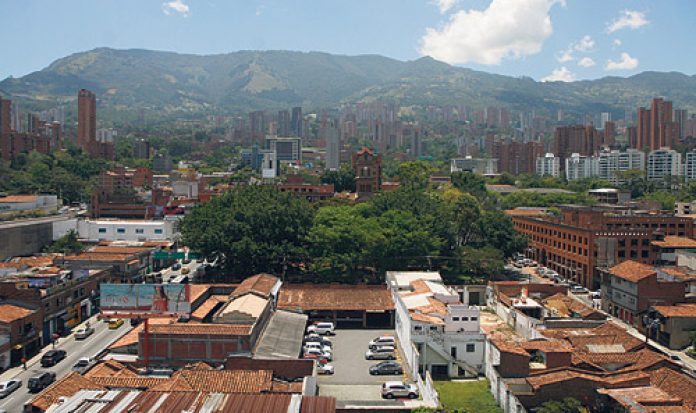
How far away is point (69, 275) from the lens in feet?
85.4

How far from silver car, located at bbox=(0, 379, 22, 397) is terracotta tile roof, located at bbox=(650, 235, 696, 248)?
1155 inches

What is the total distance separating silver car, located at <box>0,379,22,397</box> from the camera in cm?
1742

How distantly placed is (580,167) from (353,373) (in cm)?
7860

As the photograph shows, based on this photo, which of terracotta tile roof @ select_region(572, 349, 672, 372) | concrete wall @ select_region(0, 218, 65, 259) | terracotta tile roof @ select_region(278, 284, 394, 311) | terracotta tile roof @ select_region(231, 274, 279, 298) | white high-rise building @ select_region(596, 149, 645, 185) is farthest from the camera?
white high-rise building @ select_region(596, 149, 645, 185)

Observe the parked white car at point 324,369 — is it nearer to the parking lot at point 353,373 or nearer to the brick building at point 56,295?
the parking lot at point 353,373

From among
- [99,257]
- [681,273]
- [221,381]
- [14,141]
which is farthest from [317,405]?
[14,141]

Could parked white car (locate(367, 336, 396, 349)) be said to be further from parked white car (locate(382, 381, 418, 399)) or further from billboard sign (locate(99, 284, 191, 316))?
billboard sign (locate(99, 284, 191, 316))

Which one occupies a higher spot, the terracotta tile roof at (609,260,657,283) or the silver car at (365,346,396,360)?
the terracotta tile roof at (609,260,657,283)

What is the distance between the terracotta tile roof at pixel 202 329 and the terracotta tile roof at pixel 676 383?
1138 cm

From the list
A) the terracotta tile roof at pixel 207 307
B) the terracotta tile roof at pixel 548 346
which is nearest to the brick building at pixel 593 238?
the terracotta tile roof at pixel 548 346

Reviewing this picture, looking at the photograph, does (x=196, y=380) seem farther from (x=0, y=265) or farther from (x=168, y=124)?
(x=168, y=124)

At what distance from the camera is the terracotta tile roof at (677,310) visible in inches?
929

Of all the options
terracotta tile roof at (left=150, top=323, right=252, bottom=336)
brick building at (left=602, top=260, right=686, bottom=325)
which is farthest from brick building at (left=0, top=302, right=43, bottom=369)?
brick building at (left=602, top=260, right=686, bottom=325)

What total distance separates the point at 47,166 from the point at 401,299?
51871mm
